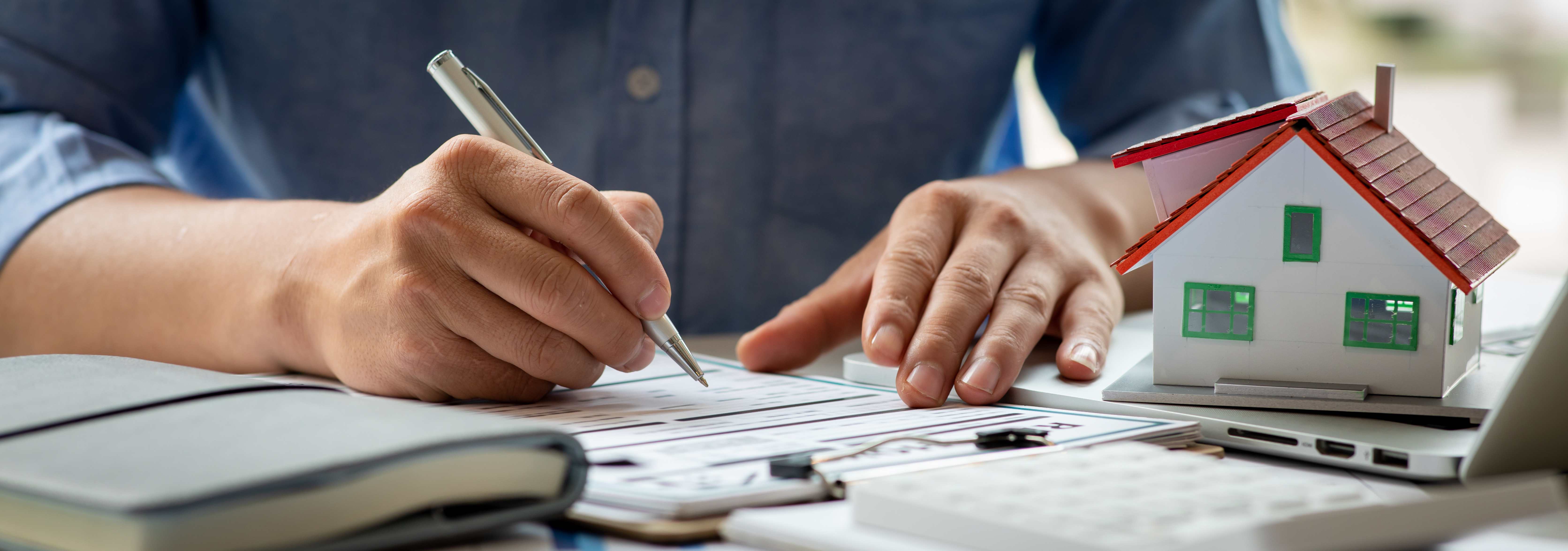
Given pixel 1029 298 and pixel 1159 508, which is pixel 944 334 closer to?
pixel 1029 298

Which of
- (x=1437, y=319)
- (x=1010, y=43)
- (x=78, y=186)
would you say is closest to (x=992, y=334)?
(x=1437, y=319)

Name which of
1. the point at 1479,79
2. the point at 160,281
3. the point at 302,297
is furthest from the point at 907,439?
the point at 1479,79

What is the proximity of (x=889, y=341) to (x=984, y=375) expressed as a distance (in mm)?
83

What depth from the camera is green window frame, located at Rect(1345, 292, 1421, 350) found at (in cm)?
70

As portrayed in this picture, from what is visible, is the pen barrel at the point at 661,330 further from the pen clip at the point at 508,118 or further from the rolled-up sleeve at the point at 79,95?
the rolled-up sleeve at the point at 79,95

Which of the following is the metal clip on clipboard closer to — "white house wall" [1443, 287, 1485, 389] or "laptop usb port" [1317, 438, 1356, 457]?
"laptop usb port" [1317, 438, 1356, 457]

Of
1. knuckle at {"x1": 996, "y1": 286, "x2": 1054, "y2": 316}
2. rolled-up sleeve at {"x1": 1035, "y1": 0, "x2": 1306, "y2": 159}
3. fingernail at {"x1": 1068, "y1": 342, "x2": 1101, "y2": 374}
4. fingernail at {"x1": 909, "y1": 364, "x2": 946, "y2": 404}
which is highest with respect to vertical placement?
rolled-up sleeve at {"x1": 1035, "y1": 0, "x2": 1306, "y2": 159}

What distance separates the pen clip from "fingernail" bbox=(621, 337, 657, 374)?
0.16 metres

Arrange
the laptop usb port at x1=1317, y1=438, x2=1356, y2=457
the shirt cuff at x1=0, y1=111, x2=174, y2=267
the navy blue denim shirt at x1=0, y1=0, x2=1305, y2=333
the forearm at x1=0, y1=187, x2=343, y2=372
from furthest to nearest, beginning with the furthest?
the navy blue denim shirt at x1=0, y1=0, x2=1305, y2=333, the shirt cuff at x1=0, y1=111, x2=174, y2=267, the forearm at x1=0, y1=187, x2=343, y2=372, the laptop usb port at x1=1317, y1=438, x2=1356, y2=457

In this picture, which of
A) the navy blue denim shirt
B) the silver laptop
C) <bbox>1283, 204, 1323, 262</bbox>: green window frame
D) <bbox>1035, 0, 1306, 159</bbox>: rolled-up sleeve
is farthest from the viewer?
<bbox>1035, 0, 1306, 159</bbox>: rolled-up sleeve

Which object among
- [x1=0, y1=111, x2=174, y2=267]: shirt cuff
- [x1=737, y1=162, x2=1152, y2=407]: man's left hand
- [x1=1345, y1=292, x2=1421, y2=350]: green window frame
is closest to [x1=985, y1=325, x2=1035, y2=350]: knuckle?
[x1=737, y1=162, x2=1152, y2=407]: man's left hand

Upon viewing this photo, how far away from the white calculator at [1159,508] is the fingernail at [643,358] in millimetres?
353

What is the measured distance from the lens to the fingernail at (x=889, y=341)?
0.81m

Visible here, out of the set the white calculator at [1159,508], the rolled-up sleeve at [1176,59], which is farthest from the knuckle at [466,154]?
the rolled-up sleeve at [1176,59]
